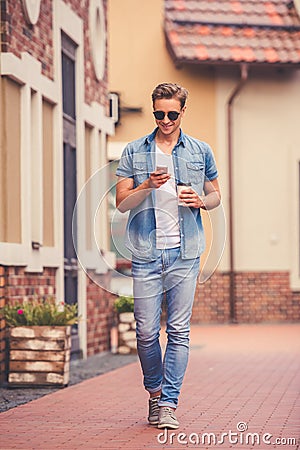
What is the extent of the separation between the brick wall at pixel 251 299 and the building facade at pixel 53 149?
19.5 feet

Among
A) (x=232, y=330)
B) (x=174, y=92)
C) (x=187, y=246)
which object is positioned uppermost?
(x=174, y=92)

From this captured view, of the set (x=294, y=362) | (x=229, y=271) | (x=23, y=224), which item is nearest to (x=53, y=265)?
(x=23, y=224)

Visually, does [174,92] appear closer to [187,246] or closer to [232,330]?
[187,246]

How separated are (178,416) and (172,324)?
912 millimetres

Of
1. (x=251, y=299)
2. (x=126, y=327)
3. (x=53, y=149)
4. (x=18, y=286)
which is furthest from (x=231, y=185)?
(x=18, y=286)

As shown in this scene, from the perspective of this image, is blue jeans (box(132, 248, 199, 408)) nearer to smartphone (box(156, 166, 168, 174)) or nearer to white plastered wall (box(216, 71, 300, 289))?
smartphone (box(156, 166, 168, 174))

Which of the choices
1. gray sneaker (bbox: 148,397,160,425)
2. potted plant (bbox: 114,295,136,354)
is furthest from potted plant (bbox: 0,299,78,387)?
potted plant (bbox: 114,295,136,354)

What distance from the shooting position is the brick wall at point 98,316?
12938 millimetres

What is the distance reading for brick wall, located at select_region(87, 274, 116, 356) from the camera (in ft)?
42.4

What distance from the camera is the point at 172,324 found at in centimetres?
668

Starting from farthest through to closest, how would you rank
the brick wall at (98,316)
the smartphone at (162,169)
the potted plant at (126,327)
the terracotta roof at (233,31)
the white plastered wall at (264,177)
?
the white plastered wall at (264,177), the terracotta roof at (233,31), the potted plant at (126,327), the brick wall at (98,316), the smartphone at (162,169)

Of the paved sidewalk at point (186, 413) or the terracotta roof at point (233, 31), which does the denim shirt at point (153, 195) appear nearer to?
the paved sidewalk at point (186, 413)

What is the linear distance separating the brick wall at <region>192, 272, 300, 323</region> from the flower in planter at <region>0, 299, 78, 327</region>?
10354mm

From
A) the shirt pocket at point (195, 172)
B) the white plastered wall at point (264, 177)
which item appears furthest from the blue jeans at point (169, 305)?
the white plastered wall at point (264, 177)
